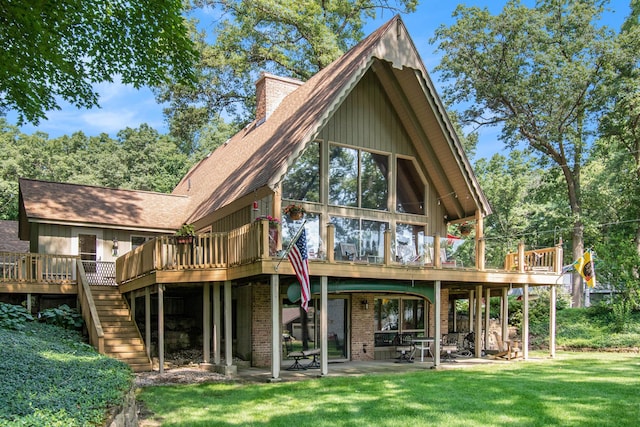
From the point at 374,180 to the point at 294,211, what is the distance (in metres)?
3.53

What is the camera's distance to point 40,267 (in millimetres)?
17469

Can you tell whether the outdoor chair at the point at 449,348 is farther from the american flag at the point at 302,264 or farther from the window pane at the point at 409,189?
the american flag at the point at 302,264

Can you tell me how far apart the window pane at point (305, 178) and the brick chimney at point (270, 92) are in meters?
6.10

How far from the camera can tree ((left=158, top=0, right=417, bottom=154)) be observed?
96.4 feet

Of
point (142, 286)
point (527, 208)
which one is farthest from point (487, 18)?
point (142, 286)

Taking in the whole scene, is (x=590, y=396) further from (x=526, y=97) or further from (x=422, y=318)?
(x=526, y=97)

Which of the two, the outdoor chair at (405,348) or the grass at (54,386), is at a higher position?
the grass at (54,386)

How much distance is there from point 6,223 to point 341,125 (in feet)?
81.8

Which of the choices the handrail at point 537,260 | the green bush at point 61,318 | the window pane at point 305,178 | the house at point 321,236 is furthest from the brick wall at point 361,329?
the green bush at point 61,318

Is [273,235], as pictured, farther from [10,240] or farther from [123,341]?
[10,240]

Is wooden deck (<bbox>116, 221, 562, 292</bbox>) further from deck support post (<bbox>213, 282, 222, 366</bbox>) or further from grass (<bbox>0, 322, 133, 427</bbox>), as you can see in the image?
grass (<bbox>0, 322, 133, 427</bbox>)

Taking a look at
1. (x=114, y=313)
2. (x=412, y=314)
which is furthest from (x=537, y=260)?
(x=114, y=313)

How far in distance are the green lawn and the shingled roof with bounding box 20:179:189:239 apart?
9.25 metres

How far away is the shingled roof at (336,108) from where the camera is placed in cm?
1435
